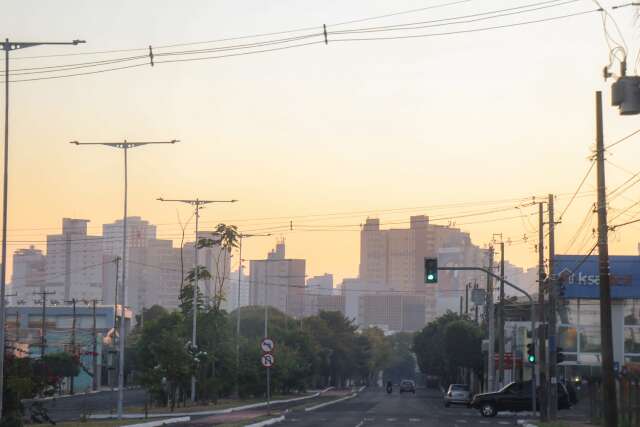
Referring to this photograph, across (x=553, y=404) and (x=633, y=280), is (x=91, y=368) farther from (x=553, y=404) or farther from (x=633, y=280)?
(x=553, y=404)

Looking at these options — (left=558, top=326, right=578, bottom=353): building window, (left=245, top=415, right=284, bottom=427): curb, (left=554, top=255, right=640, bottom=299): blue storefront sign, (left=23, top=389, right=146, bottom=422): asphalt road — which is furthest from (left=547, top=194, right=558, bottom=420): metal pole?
(left=558, top=326, right=578, bottom=353): building window

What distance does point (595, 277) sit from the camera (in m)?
94.9

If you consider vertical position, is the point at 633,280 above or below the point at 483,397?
above

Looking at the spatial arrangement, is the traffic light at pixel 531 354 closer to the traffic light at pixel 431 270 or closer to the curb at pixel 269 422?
the traffic light at pixel 431 270

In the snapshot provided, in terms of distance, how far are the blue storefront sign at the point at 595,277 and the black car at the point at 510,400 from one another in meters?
24.1

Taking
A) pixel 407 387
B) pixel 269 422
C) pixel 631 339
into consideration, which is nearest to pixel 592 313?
pixel 631 339

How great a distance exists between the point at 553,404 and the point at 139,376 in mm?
26690

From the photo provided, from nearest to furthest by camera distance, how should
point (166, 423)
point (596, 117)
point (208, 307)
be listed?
point (596, 117) → point (166, 423) → point (208, 307)

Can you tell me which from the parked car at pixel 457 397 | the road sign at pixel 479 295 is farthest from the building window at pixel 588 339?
the road sign at pixel 479 295

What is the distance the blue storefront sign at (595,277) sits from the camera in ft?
309

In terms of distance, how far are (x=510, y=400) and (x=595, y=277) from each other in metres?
27.7

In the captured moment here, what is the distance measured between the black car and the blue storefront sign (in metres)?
24.1

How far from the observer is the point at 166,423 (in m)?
54.8

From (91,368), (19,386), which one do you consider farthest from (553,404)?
(91,368)
